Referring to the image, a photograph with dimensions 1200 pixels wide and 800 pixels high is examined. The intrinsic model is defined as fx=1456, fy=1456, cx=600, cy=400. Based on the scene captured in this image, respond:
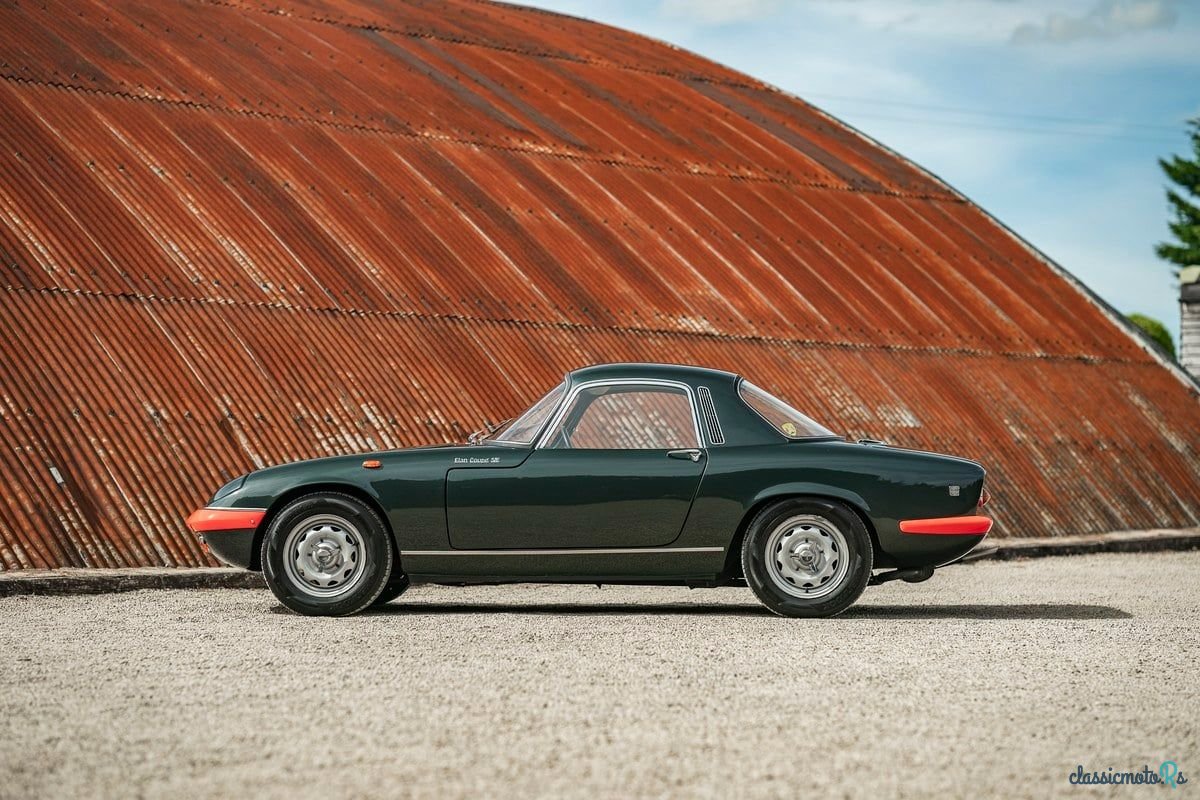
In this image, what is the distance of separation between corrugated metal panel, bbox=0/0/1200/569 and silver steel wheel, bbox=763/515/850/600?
4982 millimetres

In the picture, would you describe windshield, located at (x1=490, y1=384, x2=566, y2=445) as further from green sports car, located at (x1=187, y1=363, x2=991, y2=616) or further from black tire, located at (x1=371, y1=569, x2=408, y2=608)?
black tire, located at (x1=371, y1=569, x2=408, y2=608)

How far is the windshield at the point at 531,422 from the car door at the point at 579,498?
0.15 meters

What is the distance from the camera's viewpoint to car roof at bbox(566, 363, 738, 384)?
8.52 meters

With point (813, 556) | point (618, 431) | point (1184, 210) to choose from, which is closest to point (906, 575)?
point (813, 556)

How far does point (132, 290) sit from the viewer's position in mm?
13344

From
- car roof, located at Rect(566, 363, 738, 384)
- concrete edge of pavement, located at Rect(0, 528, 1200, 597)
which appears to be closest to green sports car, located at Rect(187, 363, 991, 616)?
car roof, located at Rect(566, 363, 738, 384)

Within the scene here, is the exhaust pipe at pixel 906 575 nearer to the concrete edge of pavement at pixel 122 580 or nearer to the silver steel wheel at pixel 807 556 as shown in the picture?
the silver steel wheel at pixel 807 556

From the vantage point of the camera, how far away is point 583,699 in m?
5.74

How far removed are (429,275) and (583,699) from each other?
10.4 metres

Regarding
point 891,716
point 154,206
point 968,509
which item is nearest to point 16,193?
point 154,206

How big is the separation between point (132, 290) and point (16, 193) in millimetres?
1702

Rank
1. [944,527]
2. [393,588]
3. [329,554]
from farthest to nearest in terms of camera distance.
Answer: [393,588], [329,554], [944,527]

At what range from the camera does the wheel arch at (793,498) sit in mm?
8164

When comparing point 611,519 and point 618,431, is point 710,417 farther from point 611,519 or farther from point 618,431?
point 611,519
